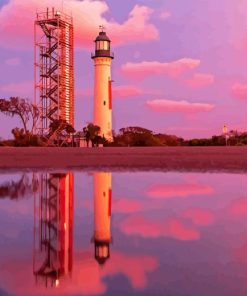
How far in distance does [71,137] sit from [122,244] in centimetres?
4911

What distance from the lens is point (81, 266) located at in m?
5.31

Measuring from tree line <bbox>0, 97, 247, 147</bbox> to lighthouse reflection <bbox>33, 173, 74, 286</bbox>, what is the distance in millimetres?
40453

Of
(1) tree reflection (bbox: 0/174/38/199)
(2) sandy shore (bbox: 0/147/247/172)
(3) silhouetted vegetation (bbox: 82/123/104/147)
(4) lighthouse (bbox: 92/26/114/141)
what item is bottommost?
(1) tree reflection (bbox: 0/174/38/199)

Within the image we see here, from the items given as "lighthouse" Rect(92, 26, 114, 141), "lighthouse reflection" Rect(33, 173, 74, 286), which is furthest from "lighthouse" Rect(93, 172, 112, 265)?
"lighthouse" Rect(92, 26, 114, 141)

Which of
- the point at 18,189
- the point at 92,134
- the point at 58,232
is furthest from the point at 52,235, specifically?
the point at 92,134

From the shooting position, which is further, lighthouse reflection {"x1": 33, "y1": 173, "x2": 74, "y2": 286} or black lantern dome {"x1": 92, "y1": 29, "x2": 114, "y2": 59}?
black lantern dome {"x1": 92, "y1": 29, "x2": 114, "y2": 59}

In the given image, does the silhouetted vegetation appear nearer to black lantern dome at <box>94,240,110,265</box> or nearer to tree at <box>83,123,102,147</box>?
tree at <box>83,123,102,147</box>

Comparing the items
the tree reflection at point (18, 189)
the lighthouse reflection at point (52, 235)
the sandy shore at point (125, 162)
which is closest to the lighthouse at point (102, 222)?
the lighthouse reflection at point (52, 235)

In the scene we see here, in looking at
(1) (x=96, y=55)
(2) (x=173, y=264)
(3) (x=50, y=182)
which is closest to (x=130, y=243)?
(2) (x=173, y=264)

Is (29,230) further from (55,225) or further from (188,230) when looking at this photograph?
(188,230)

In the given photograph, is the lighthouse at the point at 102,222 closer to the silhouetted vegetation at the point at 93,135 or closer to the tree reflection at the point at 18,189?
the tree reflection at the point at 18,189

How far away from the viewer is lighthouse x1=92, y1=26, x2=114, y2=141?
55031mm

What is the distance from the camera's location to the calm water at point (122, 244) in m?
4.65

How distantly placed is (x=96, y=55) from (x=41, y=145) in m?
14.0
